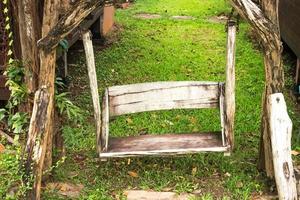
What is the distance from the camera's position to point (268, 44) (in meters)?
4.21

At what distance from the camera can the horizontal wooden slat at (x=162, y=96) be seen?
4906mm

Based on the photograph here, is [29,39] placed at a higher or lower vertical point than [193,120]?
higher

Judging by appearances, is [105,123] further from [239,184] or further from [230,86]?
[239,184]

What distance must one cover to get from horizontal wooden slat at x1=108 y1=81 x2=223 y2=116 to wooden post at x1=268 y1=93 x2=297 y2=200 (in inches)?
29.9

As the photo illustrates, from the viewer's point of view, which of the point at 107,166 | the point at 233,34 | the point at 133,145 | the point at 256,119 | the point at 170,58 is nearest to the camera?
the point at 233,34

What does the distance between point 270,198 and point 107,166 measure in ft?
5.09

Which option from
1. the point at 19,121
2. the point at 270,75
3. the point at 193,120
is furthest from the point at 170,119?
the point at 19,121

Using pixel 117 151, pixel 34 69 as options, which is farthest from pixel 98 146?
pixel 34 69

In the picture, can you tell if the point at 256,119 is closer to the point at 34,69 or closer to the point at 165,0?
the point at 34,69

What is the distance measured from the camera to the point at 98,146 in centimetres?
462

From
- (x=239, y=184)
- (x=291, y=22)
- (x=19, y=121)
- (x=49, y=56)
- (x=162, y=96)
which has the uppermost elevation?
(x=291, y=22)

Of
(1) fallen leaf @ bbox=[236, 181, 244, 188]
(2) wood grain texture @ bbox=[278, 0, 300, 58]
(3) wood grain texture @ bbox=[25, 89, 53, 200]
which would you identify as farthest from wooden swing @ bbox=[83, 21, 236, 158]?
(2) wood grain texture @ bbox=[278, 0, 300, 58]

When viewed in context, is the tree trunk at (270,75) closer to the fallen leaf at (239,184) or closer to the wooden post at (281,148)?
the wooden post at (281,148)

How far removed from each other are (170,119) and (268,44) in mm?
2298
